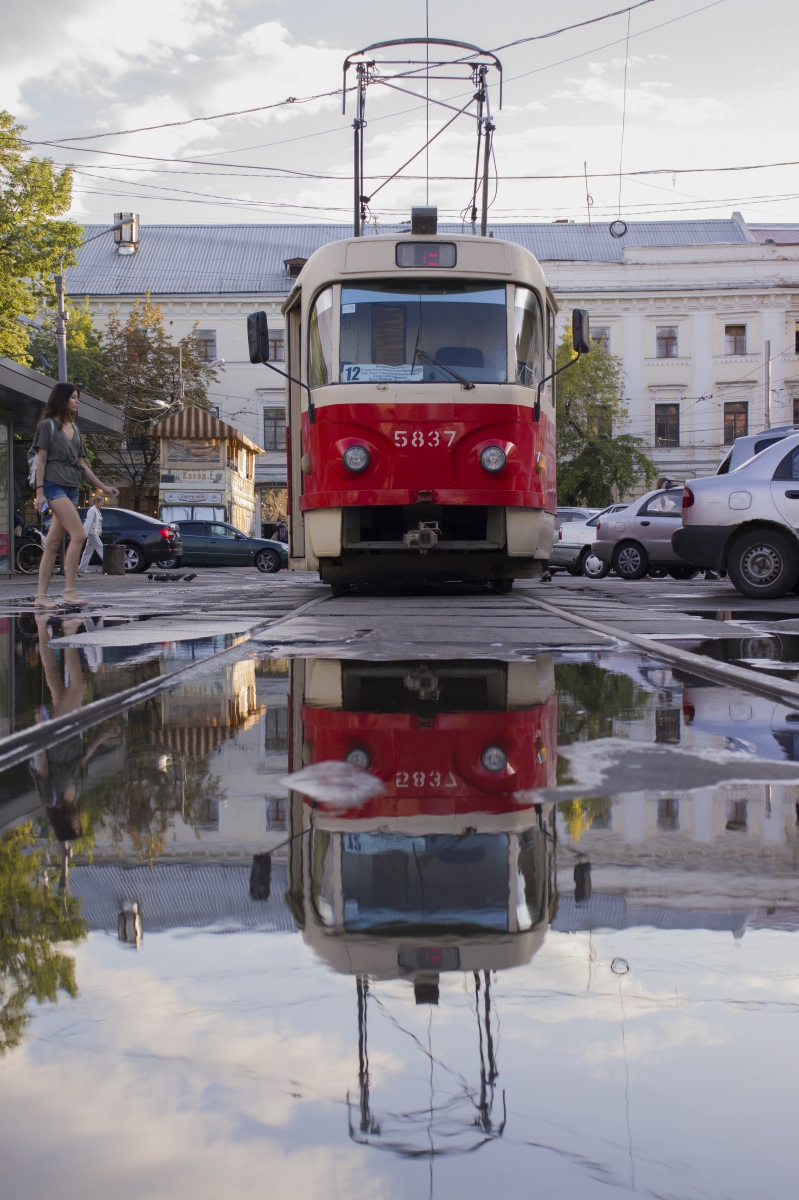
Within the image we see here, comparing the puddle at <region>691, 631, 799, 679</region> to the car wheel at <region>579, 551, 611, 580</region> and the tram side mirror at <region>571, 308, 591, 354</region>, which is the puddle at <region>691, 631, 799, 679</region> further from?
the car wheel at <region>579, 551, 611, 580</region>

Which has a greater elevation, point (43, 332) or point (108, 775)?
point (43, 332)

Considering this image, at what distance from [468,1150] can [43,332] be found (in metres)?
54.5

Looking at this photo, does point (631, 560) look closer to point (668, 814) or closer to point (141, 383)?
point (668, 814)

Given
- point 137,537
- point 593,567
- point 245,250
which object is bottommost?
point 593,567

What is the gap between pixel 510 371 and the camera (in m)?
11.7

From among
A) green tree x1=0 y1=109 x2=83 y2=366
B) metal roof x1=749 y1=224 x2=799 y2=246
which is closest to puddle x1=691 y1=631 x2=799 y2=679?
green tree x1=0 y1=109 x2=83 y2=366

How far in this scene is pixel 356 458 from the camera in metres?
11.2

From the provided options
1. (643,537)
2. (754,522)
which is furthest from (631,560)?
(754,522)

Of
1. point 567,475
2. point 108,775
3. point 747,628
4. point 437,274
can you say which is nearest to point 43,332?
point 567,475

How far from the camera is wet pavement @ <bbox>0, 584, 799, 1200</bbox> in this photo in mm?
1306

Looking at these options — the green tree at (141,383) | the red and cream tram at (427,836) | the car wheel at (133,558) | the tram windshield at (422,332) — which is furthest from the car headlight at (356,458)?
the green tree at (141,383)

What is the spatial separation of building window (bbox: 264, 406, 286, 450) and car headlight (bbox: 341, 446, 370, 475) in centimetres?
4636

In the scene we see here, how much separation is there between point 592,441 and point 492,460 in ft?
138

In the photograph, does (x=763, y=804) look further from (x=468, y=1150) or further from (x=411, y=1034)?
(x=468, y=1150)
